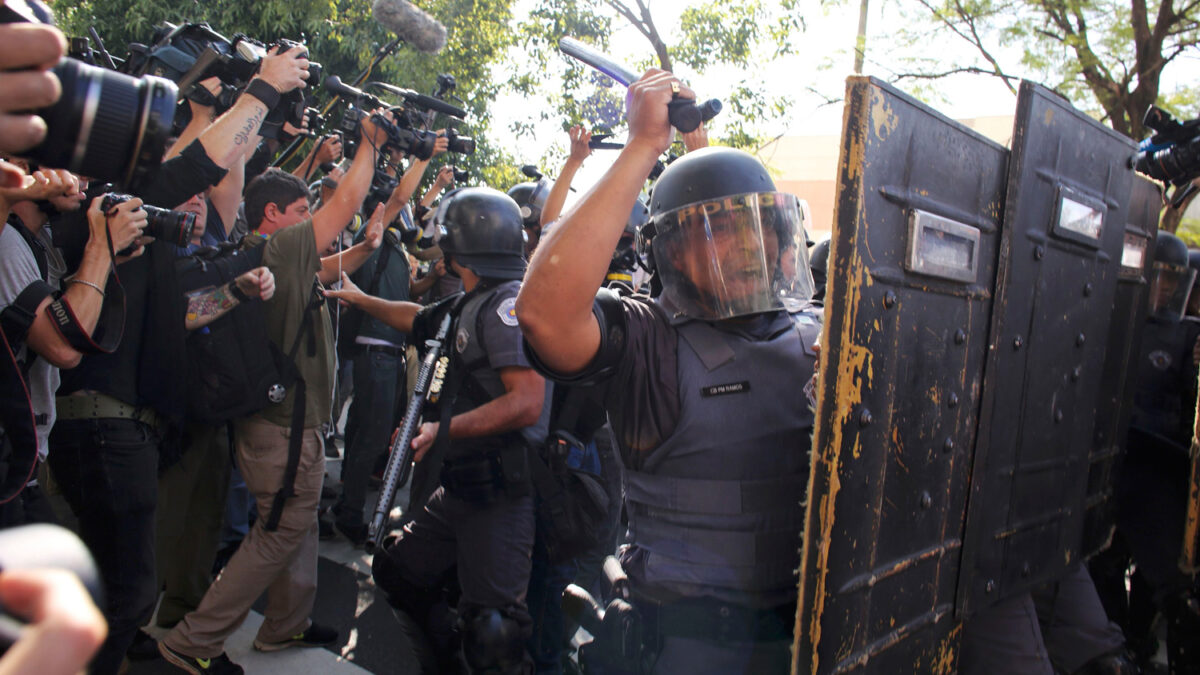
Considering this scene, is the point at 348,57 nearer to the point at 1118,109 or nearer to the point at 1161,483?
the point at 1118,109

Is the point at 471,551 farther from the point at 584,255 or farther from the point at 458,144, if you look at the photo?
the point at 458,144

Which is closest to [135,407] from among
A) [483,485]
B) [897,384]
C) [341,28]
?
[483,485]

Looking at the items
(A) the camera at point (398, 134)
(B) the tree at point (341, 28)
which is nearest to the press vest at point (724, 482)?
(A) the camera at point (398, 134)

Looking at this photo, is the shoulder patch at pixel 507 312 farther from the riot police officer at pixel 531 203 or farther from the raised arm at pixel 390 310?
the riot police officer at pixel 531 203

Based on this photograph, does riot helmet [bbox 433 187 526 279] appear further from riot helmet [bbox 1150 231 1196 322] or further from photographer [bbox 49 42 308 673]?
riot helmet [bbox 1150 231 1196 322]

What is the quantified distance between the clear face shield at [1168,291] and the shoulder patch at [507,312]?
2.89m

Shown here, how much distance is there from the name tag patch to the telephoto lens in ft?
3.75

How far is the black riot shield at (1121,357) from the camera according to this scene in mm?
2414

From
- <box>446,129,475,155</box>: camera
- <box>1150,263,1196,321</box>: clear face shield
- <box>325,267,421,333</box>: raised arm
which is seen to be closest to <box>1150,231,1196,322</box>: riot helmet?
<box>1150,263,1196,321</box>: clear face shield

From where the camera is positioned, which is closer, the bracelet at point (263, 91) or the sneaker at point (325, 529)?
the bracelet at point (263, 91)

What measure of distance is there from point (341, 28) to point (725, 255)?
1051 cm

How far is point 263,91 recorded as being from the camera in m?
2.73

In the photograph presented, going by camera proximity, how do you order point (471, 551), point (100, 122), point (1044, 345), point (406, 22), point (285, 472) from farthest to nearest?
point (406, 22), point (285, 472), point (471, 551), point (1044, 345), point (100, 122)

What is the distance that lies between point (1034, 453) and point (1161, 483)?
166 cm
